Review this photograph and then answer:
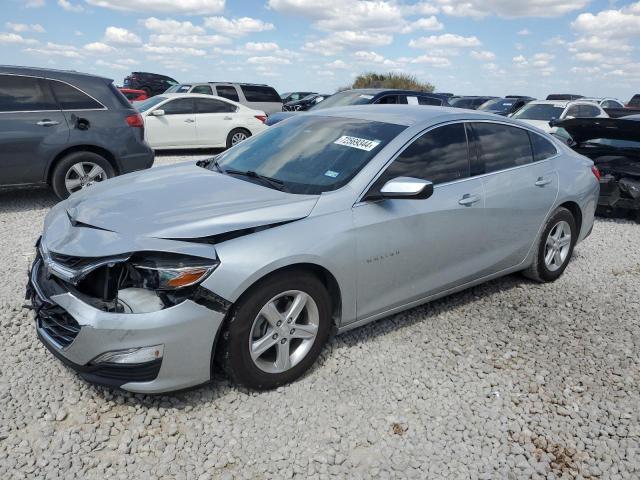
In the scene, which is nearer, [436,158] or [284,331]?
[284,331]

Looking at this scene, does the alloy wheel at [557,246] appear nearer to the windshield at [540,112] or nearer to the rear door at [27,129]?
the rear door at [27,129]

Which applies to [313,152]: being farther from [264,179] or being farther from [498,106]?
[498,106]

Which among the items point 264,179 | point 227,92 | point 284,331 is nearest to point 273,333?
point 284,331

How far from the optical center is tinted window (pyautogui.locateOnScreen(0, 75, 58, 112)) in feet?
21.1

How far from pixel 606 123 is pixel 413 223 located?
4631 millimetres

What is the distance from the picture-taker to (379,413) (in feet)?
9.71

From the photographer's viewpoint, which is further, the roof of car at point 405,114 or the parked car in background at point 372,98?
the parked car in background at point 372,98

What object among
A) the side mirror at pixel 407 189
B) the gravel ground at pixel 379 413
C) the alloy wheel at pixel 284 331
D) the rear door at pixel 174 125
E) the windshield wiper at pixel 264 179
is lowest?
the gravel ground at pixel 379 413

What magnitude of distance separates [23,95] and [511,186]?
19.0 ft

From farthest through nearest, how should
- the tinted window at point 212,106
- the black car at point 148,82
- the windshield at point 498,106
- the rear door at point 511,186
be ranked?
1. the black car at point 148,82
2. the windshield at point 498,106
3. the tinted window at point 212,106
4. the rear door at point 511,186

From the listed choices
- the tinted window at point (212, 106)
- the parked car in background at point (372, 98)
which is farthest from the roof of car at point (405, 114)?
the tinted window at point (212, 106)

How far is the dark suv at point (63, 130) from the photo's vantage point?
6434mm

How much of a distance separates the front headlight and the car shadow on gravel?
16.5ft

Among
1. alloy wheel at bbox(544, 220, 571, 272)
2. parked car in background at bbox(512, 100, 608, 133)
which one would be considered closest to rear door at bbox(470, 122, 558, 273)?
alloy wheel at bbox(544, 220, 571, 272)
